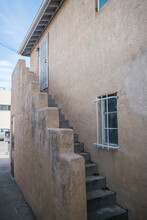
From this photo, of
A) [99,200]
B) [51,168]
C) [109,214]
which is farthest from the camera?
[99,200]

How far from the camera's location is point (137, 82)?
114 inches

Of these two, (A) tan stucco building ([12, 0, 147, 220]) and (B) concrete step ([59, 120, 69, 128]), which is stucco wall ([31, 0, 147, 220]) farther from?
(B) concrete step ([59, 120, 69, 128])

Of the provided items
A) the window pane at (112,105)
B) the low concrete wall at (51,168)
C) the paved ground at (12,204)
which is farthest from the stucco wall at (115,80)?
the paved ground at (12,204)

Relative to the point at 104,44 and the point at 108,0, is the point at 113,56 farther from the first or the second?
the point at 108,0

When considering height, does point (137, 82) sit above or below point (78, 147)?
above

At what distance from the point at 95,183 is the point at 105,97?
1.84 meters

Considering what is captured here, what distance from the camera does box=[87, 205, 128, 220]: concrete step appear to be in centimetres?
298

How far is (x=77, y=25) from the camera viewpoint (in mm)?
4863

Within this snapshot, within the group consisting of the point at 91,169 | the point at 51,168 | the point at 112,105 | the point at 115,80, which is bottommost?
the point at 91,169

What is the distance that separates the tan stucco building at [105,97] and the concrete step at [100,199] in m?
0.13

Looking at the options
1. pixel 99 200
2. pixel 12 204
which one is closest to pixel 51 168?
pixel 99 200

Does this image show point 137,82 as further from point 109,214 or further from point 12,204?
point 12,204

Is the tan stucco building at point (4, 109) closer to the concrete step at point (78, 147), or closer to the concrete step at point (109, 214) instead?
the concrete step at point (78, 147)

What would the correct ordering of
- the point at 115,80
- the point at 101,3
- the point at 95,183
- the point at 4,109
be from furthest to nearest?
the point at 4,109 < the point at 101,3 < the point at 95,183 < the point at 115,80
